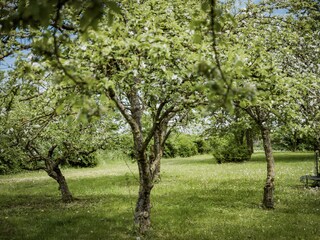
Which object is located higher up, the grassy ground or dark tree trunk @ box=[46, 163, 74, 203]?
dark tree trunk @ box=[46, 163, 74, 203]

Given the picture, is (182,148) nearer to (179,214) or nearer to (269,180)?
(269,180)

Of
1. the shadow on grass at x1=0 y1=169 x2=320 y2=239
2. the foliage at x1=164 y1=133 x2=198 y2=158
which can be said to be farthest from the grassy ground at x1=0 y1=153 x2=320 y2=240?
the foliage at x1=164 y1=133 x2=198 y2=158

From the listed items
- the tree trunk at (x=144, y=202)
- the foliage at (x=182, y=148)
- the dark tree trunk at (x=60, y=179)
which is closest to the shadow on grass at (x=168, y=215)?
the tree trunk at (x=144, y=202)

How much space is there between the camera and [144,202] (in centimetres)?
1139

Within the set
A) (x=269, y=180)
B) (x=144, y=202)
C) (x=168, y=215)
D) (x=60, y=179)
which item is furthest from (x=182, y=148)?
(x=144, y=202)

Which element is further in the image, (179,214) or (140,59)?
(179,214)

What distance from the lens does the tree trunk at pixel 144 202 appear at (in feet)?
34.9

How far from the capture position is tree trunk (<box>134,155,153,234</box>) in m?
10.6

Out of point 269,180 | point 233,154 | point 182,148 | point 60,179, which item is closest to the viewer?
point 269,180

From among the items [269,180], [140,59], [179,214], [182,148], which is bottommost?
[179,214]

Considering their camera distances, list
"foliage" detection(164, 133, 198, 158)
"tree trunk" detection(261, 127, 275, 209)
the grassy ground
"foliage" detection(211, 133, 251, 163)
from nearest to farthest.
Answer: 1. the grassy ground
2. "tree trunk" detection(261, 127, 275, 209)
3. "foliage" detection(211, 133, 251, 163)
4. "foliage" detection(164, 133, 198, 158)

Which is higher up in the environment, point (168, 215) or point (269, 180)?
point (269, 180)

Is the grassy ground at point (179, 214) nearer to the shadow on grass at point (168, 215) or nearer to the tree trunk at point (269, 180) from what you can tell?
the shadow on grass at point (168, 215)

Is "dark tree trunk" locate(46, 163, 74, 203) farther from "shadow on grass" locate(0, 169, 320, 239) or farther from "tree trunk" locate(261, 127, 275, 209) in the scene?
"tree trunk" locate(261, 127, 275, 209)
